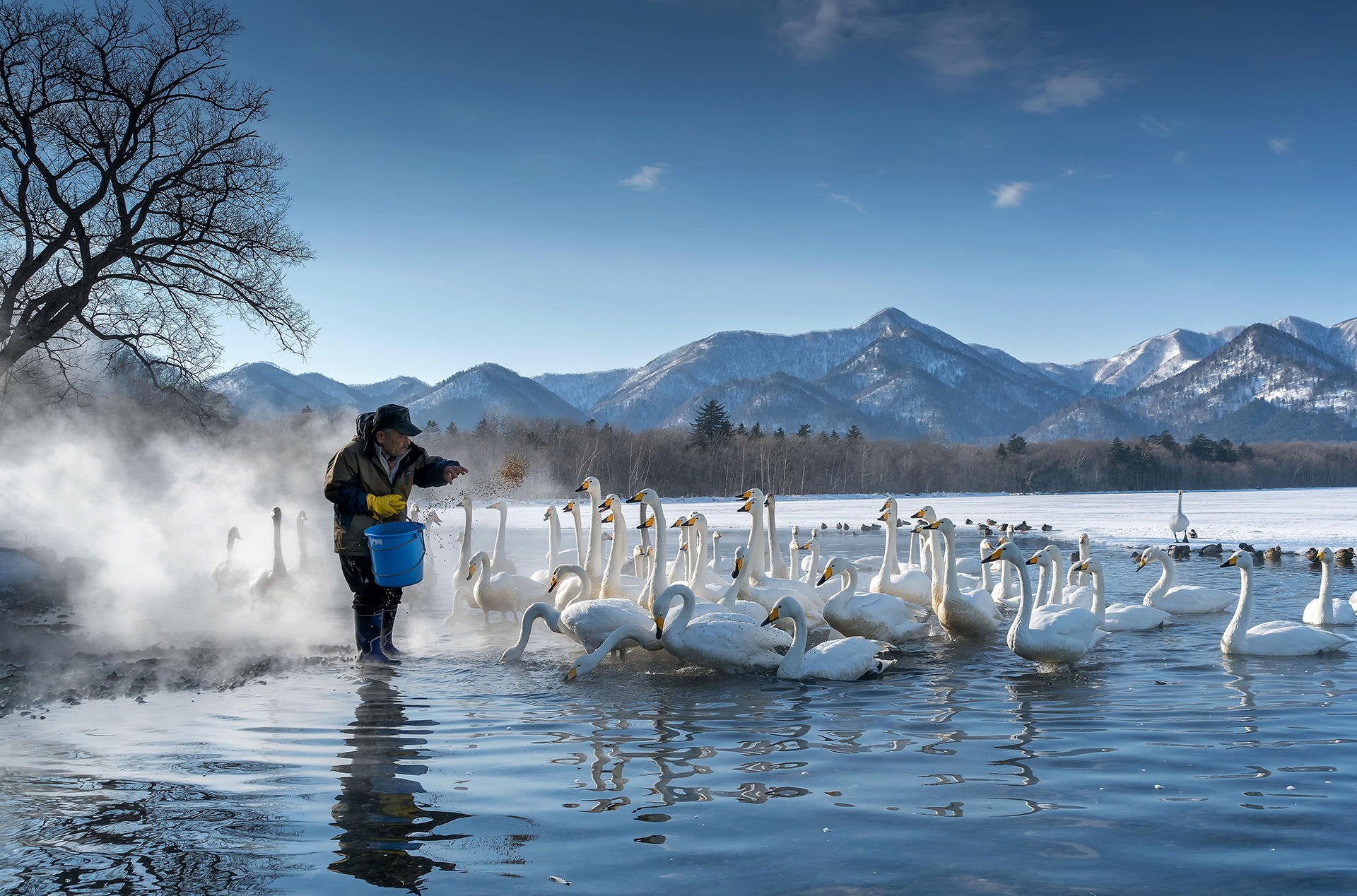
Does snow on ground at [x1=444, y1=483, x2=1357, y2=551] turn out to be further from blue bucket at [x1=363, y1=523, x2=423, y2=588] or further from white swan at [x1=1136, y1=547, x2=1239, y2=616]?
blue bucket at [x1=363, y1=523, x2=423, y2=588]

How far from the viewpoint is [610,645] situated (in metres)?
7.92

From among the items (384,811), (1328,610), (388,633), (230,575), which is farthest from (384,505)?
(1328,610)

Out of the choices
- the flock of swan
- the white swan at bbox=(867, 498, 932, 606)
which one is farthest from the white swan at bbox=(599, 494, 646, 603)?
the white swan at bbox=(867, 498, 932, 606)

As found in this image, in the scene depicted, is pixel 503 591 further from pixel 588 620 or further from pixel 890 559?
pixel 890 559

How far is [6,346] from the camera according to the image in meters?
15.6

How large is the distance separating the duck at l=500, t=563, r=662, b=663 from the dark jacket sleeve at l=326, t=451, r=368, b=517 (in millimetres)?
1869

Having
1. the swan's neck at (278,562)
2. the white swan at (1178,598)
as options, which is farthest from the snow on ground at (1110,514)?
the swan's neck at (278,562)

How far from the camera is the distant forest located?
76.9 m

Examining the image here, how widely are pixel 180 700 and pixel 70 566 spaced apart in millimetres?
11833

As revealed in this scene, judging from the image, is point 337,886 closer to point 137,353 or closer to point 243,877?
point 243,877

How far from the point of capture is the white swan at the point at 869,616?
9.91 metres

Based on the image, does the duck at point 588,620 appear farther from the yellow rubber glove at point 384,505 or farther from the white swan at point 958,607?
the white swan at point 958,607

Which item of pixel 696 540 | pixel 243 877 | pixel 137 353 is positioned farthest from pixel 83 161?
pixel 243 877

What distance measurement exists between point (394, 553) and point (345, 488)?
784 mm
